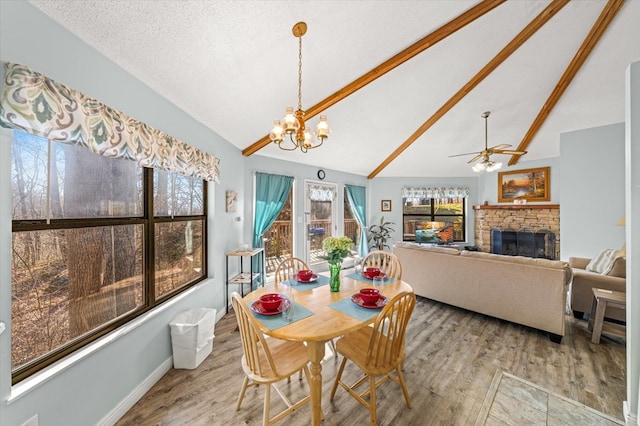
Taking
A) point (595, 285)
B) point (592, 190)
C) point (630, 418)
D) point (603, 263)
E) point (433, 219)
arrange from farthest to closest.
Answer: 1. point (433, 219)
2. point (592, 190)
3. point (603, 263)
4. point (595, 285)
5. point (630, 418)

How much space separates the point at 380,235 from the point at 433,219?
160cm

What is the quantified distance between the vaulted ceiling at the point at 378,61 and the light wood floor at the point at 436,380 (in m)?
2.41

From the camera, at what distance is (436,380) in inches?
74.6

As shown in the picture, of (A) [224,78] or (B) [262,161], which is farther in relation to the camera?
(B) [262,161]

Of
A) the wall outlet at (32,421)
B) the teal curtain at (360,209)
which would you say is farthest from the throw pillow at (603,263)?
the wall outlet at (32,421)

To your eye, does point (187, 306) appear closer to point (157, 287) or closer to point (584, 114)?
point (157, 287)

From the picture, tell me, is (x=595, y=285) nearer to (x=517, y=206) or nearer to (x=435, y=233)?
(x=517, y=206)

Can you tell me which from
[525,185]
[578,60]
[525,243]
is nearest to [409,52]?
[578,60]

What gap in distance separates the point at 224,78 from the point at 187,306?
2.27 meters

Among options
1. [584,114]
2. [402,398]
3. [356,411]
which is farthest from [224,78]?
[584,114]

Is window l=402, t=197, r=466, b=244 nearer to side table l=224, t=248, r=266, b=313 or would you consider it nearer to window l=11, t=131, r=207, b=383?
side table l=224, t=248, r=266, b=313

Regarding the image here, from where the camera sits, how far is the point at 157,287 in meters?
2.06

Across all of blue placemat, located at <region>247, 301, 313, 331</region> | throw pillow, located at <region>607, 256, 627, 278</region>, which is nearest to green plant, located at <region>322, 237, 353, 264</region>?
blue placemat, located at <region>247, 301, 313, 331</region>

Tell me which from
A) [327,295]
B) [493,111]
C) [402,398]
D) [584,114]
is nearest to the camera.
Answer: [402,398]
